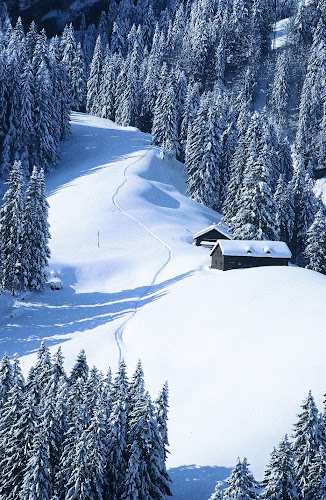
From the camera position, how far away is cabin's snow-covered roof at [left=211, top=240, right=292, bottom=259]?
49562 millimetres

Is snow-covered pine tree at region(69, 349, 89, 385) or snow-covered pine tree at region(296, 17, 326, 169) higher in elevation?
snow-covered pine tree at region(296, 17, 326, 169)

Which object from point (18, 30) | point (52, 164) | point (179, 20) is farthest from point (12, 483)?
point (179, 20)

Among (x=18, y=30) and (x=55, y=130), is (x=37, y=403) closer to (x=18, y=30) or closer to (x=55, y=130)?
(x=55, y=130)

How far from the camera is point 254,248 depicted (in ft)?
167

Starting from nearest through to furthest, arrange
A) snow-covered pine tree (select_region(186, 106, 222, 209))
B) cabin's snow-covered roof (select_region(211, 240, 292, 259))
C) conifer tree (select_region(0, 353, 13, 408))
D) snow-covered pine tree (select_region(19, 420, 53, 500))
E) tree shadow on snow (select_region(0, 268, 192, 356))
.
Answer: snow-covered pine tree (select_region(19, 420, 53, 500)), conifer tree (select_region(0, 353, 13, 408)), tree shadow on snow (select_region(0, 268, 192, 356)), cabin's snow-covered roof (select_region(211, 240, 292, 259)), snow-covered pine tree (select_region(186, 106, 222, 209))

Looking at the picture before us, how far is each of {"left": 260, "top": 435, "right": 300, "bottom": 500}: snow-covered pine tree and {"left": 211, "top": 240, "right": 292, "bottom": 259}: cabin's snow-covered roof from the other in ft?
106

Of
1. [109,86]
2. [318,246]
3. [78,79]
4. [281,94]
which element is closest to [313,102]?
[281,94]

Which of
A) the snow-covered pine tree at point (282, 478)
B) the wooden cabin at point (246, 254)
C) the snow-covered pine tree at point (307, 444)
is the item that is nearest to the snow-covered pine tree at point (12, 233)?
the wooden cabin at point (246, 254)

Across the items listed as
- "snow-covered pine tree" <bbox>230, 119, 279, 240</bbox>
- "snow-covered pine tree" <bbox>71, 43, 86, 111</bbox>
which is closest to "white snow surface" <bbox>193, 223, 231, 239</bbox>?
"snow-covered pine tree" <bbox>230, 119, 279, 240</bbox>

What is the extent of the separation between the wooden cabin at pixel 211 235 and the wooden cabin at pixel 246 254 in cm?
775

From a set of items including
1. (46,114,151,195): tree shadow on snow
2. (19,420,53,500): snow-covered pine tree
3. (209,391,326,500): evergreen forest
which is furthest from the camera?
(46,114,151,195): tree shadow on snow

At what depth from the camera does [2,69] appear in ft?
233

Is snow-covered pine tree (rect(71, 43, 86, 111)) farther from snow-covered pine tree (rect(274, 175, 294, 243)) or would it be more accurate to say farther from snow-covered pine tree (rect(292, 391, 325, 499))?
snow-covered pine tree (rect(292, 391, 325, 499))

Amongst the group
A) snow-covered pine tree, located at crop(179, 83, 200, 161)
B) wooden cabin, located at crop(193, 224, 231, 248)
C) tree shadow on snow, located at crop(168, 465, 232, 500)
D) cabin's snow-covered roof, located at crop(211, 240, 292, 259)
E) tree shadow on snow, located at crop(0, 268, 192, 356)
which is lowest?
tree shadow on snow, located at crop(0, 268, 192, 356)
